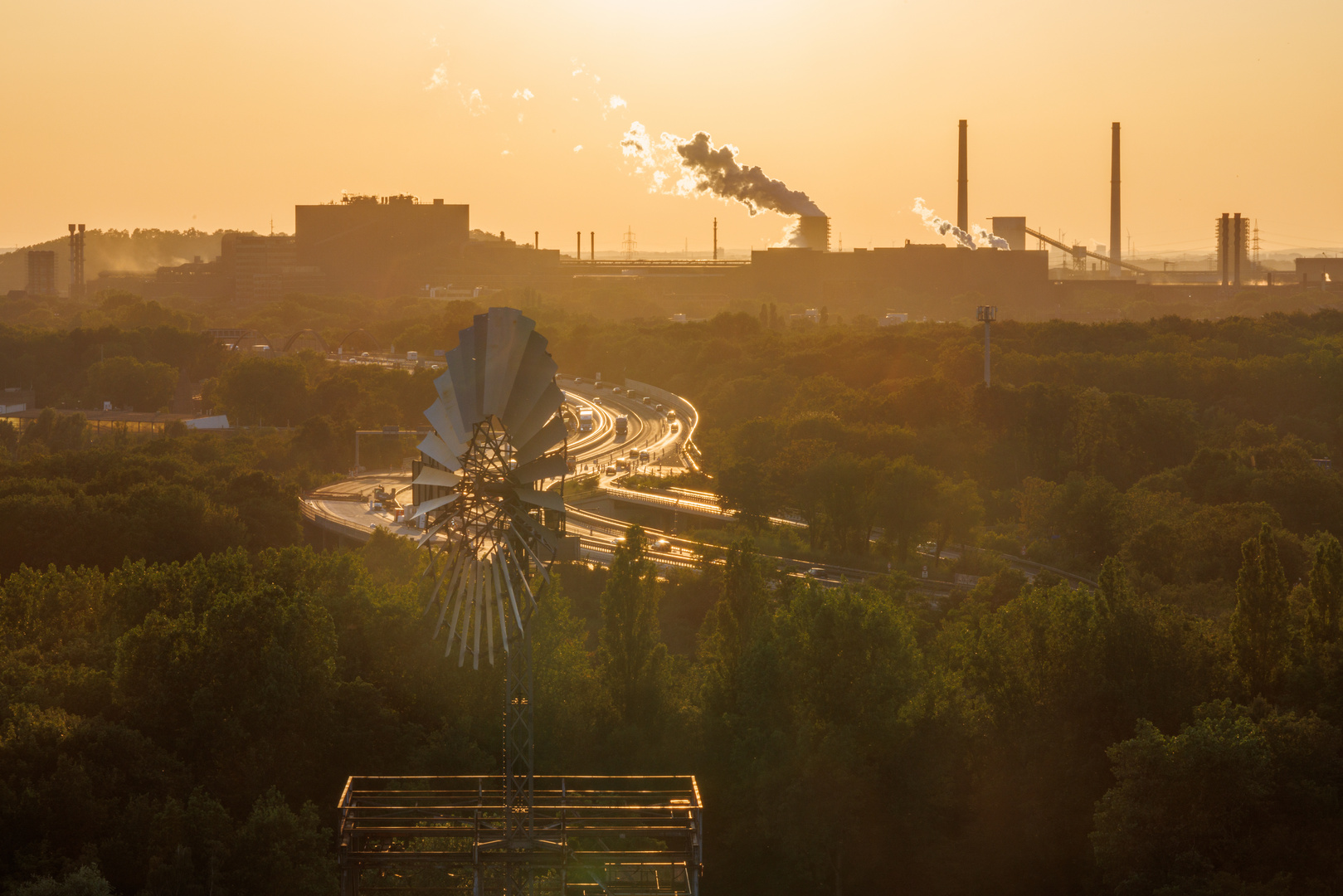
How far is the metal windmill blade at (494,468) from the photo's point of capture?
540 inches

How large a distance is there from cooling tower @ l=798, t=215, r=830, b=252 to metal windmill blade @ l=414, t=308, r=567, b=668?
12658 centimetres

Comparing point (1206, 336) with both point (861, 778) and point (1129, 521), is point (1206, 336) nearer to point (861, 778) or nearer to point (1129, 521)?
point (1129, 521)

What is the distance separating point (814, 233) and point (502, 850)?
5144 inches

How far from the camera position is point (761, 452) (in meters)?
53.8

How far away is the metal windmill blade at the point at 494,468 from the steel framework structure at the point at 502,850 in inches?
73.3

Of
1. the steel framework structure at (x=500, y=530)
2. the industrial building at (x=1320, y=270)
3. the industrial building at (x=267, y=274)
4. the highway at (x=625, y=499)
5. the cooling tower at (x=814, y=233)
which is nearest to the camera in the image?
the steel framework structure at (x=500, y=530)

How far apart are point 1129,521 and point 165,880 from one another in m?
29.8

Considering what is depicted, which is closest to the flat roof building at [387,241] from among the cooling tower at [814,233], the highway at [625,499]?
the cooling tower at [814,233]

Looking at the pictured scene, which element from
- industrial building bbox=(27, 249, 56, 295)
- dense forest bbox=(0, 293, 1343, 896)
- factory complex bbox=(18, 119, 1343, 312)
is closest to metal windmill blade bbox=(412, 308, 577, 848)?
dense forest bbox=(0, 293, 1343, 896)

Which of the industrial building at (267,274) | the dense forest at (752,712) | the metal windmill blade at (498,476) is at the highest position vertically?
the industrial building at (267,274)

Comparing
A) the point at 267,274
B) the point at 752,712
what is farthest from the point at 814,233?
the point at 752,712

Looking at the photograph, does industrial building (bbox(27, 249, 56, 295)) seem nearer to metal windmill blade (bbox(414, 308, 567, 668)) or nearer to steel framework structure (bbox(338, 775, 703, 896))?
steel framework structure (bbox(338, 775, 703, 896))

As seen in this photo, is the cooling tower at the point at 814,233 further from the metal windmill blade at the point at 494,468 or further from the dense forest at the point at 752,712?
the metal windmill blade at the point at 494,468

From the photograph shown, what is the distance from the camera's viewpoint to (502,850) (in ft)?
46.1
